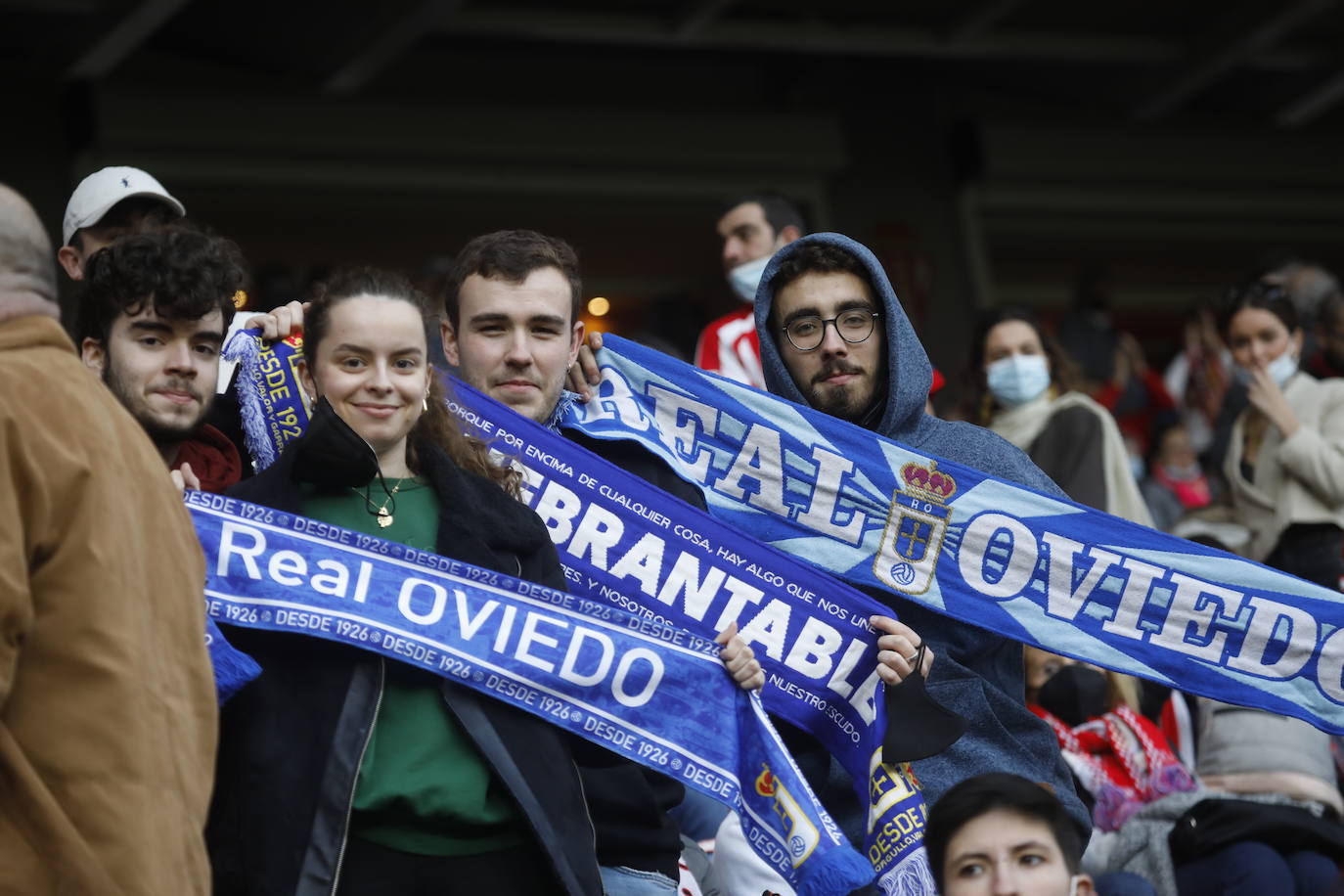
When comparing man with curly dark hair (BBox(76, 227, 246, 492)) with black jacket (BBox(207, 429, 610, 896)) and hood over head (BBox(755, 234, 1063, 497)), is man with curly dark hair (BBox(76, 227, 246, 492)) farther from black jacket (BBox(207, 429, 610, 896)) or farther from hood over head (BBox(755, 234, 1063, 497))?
hood over head (BBox(755, 234, 1063, 497))

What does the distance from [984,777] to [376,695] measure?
1.39 meters

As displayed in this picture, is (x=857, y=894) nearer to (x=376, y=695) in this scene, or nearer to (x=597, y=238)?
(x=376, y=695)

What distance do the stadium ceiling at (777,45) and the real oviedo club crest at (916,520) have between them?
577 cm

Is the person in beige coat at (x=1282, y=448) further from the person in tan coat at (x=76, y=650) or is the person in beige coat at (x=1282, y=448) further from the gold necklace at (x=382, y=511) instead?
the person in tan coat at (x=76, y=650)

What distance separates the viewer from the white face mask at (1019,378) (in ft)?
25.0

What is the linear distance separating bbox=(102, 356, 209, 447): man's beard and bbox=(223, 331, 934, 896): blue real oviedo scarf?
74 cm

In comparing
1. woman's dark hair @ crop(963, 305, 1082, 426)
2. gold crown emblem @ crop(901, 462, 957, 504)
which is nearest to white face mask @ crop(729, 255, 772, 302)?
woman's dark hair @ crop(963, 305, 1082, 426)

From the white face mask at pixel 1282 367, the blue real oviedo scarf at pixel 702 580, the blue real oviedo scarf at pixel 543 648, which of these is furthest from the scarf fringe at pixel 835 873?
the white face mask at pixel 1282 367

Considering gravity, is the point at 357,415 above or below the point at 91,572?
above

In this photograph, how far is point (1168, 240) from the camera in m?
15.0

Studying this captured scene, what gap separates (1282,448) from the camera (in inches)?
293

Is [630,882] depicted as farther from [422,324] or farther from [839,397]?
[839,397]

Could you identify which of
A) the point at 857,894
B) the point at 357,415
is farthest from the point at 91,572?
the point at 857,894

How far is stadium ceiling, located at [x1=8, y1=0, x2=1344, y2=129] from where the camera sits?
1066 cm
